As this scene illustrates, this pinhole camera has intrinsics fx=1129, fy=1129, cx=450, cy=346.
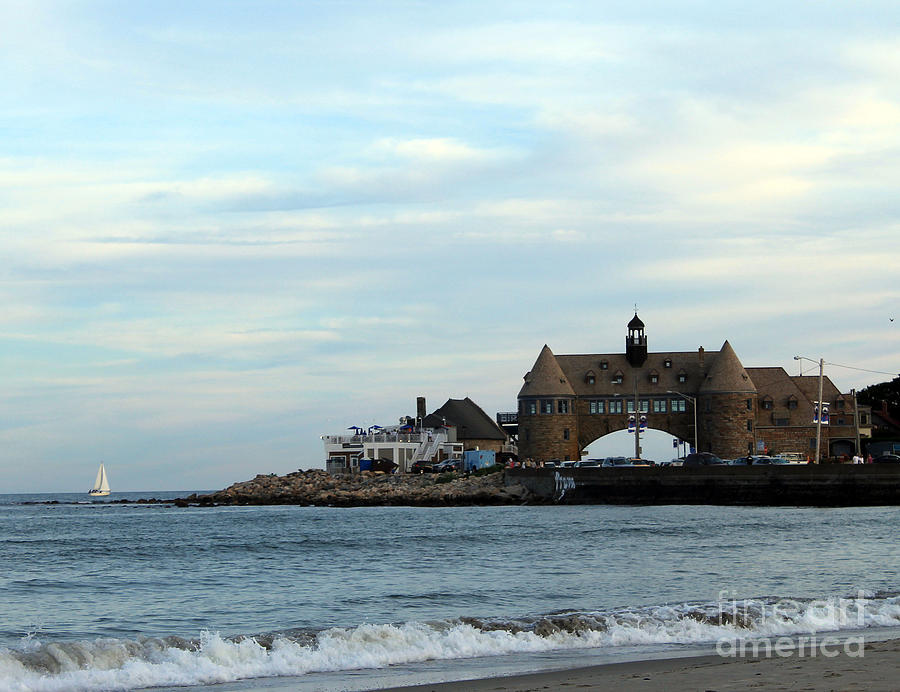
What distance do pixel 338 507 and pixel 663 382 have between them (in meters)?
35.1

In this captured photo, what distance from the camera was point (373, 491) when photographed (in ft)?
283

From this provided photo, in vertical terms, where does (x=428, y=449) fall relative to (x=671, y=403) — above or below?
below

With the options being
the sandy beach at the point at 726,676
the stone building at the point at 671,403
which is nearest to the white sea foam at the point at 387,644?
the sandy beach at the point at 726,676

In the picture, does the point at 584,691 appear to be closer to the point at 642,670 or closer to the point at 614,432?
the point at 642,670

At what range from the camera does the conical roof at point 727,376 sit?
3885 inches

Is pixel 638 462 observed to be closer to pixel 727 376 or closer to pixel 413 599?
pixel 727 376

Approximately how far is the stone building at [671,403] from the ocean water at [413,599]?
49.4m

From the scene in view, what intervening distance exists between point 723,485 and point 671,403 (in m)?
34.1

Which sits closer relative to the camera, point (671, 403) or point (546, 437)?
point (546, 437)

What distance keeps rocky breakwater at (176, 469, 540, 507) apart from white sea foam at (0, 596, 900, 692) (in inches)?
2325

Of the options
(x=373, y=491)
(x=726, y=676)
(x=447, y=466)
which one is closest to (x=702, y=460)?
(x=373, y=491)

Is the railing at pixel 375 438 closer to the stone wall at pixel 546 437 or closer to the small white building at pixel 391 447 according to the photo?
the small white building at pixel 391 447

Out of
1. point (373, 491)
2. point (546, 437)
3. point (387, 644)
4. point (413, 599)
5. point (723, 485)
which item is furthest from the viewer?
point (546, 437)

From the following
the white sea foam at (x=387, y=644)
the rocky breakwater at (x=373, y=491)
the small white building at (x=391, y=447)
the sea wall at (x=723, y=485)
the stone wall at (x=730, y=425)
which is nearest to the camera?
the white sea foam at (x=387, y=644)
